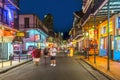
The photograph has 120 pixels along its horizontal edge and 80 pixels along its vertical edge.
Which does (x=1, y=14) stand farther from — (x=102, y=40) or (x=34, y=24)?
(x=34, y=24)

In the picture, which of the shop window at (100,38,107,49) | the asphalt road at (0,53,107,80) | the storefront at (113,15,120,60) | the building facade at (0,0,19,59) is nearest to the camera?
the asphalt road at (0,53,107,80)

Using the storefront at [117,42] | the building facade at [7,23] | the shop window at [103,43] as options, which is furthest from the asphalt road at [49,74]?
the shop window at [103,43]

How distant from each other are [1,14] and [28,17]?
4418 centimetres

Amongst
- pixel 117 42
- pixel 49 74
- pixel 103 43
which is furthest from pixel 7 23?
pixel 49 74

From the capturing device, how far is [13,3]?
4038 cm

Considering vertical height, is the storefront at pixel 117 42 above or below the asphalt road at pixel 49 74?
above

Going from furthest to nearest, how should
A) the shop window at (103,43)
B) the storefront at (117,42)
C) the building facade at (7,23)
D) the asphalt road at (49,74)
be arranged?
the shop window at (103,43), the building facade at (7,23), the storefront at (117,42), the asphalt road at (49,74)

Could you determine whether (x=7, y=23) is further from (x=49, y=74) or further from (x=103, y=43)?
(x=49, y=74)

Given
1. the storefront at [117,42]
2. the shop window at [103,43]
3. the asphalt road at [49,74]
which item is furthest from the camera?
the shop window at [103,43]

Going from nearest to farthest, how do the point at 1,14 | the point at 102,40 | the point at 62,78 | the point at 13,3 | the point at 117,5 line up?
the point at 62,78 → the point at 117,5 → the point at 1,14 → the point at 13,3 → the point at 102,40

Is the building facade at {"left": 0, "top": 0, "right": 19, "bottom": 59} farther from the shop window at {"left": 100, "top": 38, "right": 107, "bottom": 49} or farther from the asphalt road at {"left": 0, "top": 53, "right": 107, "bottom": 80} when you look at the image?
the asphalt road at {"left": 0, "top": 53, "right": 107, "bottom": 80}

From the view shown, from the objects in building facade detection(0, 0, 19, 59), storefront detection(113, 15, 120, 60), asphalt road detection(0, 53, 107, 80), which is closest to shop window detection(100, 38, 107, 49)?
storefront detection(113, 15, 120, 60)

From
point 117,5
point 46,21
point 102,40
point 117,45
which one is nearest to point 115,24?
point 117,45

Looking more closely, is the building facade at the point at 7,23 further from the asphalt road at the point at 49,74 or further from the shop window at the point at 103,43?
the asphalt road at the point at 49,74
